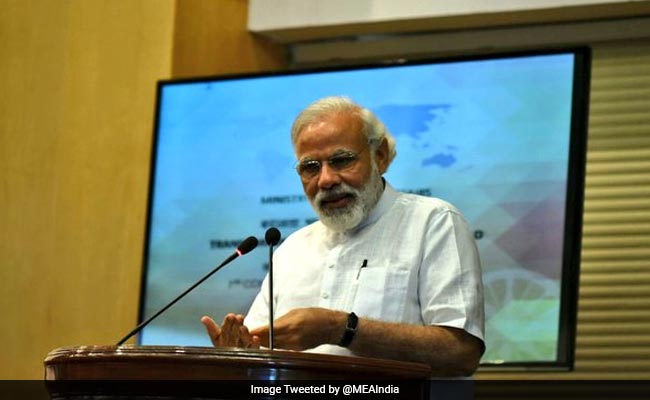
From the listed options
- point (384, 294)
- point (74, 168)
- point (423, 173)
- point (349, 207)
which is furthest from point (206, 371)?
point (74, 168)

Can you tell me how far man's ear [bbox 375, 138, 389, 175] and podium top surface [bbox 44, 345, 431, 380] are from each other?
1.15 meters

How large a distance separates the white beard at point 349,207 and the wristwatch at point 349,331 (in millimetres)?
444

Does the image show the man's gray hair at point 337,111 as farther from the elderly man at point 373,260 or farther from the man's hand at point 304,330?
the man's hand at point 304,330

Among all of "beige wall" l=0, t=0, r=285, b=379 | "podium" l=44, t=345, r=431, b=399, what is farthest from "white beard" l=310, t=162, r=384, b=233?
"beige wall" l=0, t=0, r=285, b=379

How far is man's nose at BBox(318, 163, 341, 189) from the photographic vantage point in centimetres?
378

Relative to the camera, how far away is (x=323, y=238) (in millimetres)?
3920

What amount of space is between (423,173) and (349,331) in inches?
79.8

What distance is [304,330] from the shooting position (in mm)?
3242

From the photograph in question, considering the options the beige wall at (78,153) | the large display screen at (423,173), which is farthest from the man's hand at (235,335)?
the beige wall at (78,153)

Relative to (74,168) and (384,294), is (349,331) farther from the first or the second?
(74,168)

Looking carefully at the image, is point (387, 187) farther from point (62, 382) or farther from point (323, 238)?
point (62, 382)

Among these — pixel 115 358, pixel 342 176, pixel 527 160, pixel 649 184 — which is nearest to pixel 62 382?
pixel 115 358

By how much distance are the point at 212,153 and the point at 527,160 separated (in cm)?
134

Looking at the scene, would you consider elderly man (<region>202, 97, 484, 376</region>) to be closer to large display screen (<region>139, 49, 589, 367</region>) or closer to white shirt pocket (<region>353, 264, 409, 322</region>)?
white shirt pocket (<region>353, 264, 409, 322</region>)
